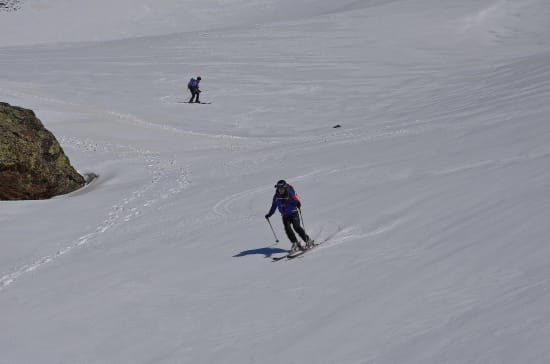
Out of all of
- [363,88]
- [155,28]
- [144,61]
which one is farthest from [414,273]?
[155,28]

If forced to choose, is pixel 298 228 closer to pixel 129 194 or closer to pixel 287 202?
pixel 287 202

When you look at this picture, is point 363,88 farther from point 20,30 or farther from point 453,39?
point 20,30

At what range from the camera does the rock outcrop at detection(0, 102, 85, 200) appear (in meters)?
18.0

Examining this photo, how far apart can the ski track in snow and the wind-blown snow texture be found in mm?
79

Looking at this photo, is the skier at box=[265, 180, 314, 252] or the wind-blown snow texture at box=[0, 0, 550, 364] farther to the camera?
the skier at box=[265, 180, 314, 252]

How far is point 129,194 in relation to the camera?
18.4 m

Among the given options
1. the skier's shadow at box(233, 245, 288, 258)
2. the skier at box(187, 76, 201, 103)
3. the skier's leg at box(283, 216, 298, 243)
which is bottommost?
the skier's shadow at box(233, 245, 288, 258)

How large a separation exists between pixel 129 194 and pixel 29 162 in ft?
8.81

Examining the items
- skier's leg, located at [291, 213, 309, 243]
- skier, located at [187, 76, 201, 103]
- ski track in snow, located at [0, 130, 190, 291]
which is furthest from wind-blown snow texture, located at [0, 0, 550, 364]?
skier, located at [187, 76, 201, 103]

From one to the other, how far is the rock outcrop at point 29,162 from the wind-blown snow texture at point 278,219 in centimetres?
68

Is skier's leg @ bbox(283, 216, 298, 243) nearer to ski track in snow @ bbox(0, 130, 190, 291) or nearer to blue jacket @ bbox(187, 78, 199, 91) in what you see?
ski track in snow @ bbox(0, 130, 190, 291)

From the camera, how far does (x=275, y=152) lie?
2205cm

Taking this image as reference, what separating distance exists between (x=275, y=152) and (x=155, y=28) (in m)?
43.5

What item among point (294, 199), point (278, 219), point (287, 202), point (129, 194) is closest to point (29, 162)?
point (129, 194)
